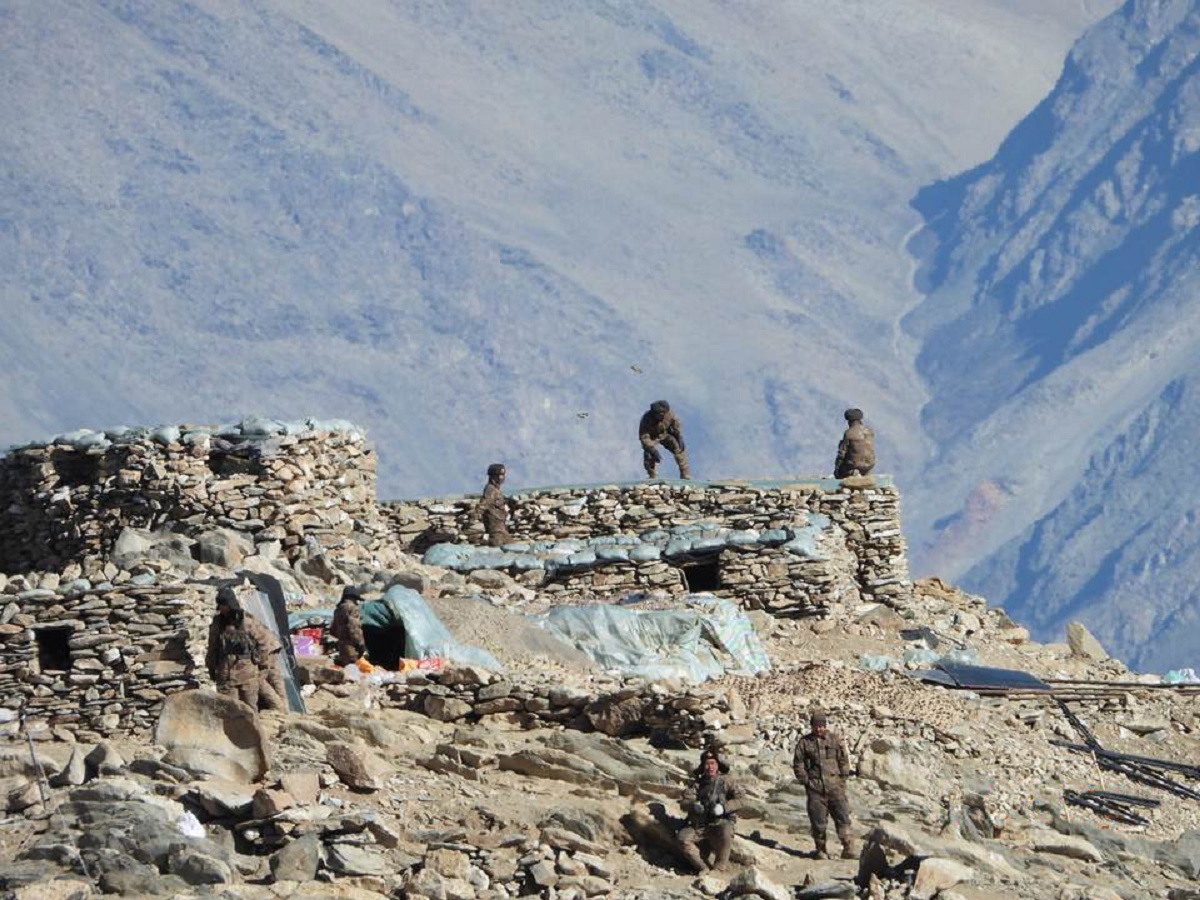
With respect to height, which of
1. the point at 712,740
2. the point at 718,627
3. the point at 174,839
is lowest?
the point at 174,839

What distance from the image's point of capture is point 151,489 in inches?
→ 1380

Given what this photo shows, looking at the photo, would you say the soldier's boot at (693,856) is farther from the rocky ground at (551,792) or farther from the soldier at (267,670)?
the soldier at (267,670)

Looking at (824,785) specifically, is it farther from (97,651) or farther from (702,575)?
(702,575)

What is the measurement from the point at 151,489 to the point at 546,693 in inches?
368

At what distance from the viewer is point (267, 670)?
2567 cm

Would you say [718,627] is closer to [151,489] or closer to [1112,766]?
[1112,766]

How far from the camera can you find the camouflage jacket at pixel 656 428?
41500 millimetres

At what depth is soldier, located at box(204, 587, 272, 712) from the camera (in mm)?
25312

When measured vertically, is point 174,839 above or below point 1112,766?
below

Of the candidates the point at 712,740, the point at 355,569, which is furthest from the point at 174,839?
the point at 355,569

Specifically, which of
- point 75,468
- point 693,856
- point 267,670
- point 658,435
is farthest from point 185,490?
point 693,856

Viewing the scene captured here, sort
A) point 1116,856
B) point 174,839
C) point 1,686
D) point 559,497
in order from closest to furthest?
point 174,839 → point 1,686 → point 1116,856 → point 559,497

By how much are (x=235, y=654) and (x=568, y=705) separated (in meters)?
3.37

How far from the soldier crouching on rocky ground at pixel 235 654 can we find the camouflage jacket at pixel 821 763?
4.54m
